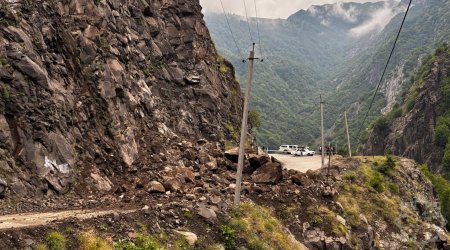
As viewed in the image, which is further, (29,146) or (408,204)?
(408,204)

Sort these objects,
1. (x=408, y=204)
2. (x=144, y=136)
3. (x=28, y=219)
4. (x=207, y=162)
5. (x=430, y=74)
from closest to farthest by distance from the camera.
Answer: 1. (x=28, y=219)
2. (x=207, y=162)
3. (x=144, y=136)
4. (x=408, y=204)
5. (x=430, y=74)

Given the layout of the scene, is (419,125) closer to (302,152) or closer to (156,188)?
(302,152)

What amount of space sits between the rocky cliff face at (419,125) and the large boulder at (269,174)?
127 metres

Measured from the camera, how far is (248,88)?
2223cm

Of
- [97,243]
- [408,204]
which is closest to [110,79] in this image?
[97,243]

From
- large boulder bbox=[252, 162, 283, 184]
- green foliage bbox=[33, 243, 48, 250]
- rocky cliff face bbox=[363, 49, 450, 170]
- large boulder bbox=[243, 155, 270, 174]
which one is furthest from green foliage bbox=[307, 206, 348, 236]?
rocky cliff face bbox=[363, 49, 450, 170]

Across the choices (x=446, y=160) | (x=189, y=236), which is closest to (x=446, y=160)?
(x=446, y=160)

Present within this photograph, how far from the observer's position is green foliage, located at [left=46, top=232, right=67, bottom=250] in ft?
38.2

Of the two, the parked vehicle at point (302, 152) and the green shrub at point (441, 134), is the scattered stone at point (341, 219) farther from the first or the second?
the green shrub at point (441, 134)

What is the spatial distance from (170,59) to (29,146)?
22666 mm

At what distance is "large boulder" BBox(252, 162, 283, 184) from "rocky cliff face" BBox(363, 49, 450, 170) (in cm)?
12711

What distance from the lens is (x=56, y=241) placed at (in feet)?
38.7

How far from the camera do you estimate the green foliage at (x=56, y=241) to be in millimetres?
11656

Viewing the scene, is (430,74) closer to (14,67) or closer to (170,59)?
(170,59)
